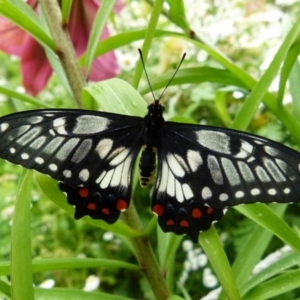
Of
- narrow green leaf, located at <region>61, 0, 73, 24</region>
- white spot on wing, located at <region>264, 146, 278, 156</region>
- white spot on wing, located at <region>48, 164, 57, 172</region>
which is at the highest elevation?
narrow green leaf, located at <region>61, 0, 73, 24</region>

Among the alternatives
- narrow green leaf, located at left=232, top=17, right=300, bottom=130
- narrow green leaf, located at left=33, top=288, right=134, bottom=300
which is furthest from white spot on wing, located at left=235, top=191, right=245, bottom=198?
narrow green leaf, located at left=33, top=288, right=134, bottom=300

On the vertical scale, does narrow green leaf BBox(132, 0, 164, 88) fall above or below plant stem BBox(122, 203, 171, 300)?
above

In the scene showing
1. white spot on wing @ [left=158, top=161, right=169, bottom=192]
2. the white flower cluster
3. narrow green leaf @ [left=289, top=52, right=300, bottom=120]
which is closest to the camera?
white spot on wing @ [left=158, top=161, right=169, bottom=192]

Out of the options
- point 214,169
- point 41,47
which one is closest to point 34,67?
point 41,47

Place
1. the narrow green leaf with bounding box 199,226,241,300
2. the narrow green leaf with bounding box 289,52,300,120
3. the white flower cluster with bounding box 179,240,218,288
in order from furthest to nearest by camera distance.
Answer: the white flower cluster with bounding box 179,240,218,288
the narrow green leaf with bounding box 289,52,300,120
the narrow green leaf with bounding box 199,226,241,300

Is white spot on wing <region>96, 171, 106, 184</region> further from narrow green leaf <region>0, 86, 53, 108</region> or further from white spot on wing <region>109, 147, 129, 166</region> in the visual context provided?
narrow green leaf <region>0, 86, 53, 108</region>

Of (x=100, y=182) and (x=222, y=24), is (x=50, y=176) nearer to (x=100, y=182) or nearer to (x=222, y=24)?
(x=100, y=182)

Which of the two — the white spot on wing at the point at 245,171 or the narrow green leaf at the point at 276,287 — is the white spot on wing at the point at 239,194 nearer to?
the white spot on wing at the point at 245,171

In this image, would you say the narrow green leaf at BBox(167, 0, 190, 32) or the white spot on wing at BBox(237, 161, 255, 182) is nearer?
the white spot on wing at BBox(237, 161, 255, 182)
